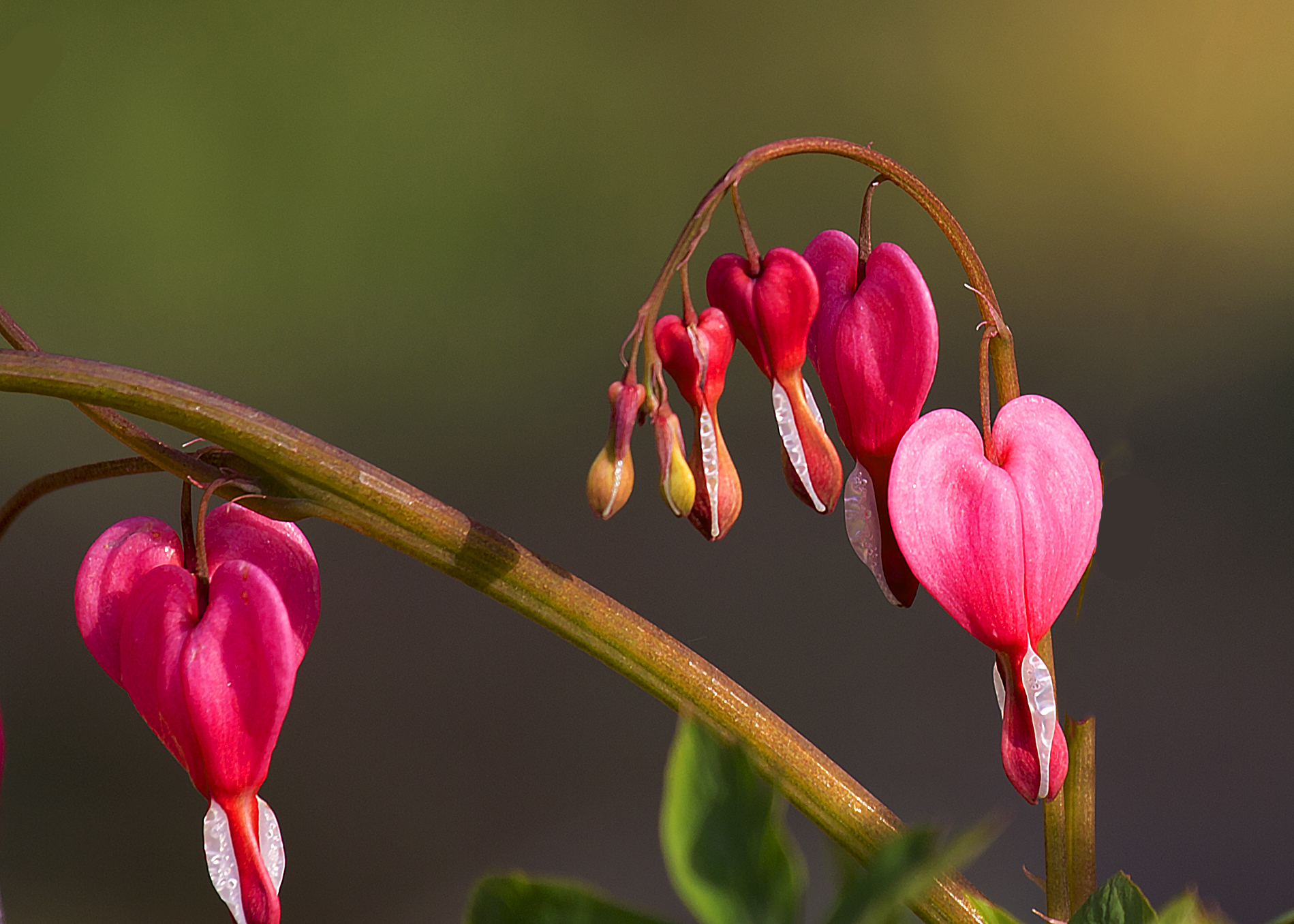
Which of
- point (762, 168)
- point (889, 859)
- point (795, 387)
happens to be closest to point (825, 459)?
point (795, 387)

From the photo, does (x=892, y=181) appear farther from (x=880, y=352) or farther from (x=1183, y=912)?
(x=1183, y=912)

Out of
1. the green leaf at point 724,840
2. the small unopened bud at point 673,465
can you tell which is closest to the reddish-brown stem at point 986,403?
the small unopened bud at point 673,465

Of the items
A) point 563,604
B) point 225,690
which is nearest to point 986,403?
point 563,604

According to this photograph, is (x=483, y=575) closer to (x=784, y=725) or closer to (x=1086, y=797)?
(x=784, y=725)

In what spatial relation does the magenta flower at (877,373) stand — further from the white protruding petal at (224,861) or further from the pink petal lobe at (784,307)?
the white protruding petal at (224,861)

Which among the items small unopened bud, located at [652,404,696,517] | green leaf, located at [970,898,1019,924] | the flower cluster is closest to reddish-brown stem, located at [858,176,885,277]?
the flower cluster
